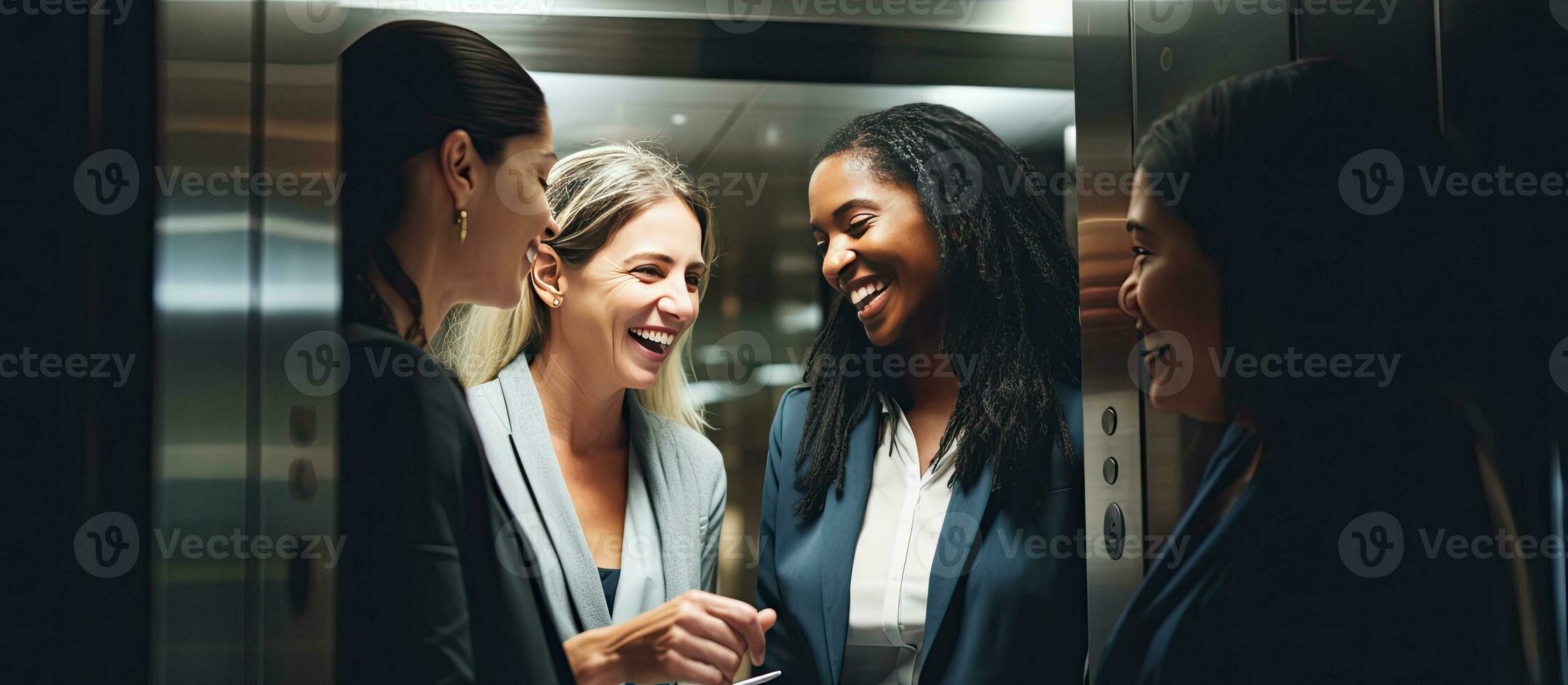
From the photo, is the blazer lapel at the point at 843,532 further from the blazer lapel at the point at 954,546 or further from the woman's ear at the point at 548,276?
the woman's ear at the point at 548,276

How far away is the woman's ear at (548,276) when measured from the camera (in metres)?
1.72

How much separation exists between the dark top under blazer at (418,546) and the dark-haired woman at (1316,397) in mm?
1068

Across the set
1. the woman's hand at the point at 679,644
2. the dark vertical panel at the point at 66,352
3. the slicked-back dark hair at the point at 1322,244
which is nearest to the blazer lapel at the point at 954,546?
the woman's hand at the point at 679,644

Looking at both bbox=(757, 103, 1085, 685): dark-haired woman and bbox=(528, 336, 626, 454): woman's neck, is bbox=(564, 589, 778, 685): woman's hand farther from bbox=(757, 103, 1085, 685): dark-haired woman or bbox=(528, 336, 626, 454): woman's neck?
bbox=(528, 336, 626, 454): woman's neck

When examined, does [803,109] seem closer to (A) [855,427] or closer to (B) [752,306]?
(B) [752,306]

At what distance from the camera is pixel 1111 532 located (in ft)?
6.25

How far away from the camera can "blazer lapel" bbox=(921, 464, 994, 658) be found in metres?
1.80

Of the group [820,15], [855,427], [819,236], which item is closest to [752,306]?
[819,236]

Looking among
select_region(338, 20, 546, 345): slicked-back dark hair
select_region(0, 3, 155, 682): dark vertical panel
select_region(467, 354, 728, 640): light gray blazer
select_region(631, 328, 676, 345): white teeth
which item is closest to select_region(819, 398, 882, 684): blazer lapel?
select_region(467, 354, 728, 640): light gray blazer

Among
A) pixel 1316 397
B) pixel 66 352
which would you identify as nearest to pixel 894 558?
pixel 1316 397

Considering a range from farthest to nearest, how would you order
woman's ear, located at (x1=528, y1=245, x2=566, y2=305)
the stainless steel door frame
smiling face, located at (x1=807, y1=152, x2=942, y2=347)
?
smiling face, located at (x1=807, y1=152, x2=942, y2=347), woman's ear, located at (x1=528, y1=245, x2=566, y2=305), the stainless steel door frame

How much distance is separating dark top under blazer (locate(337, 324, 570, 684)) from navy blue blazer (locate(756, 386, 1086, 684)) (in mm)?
408

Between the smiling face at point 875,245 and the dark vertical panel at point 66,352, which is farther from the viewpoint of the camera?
the smiling face at point 875,245

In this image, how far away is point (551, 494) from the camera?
5.57 ft
